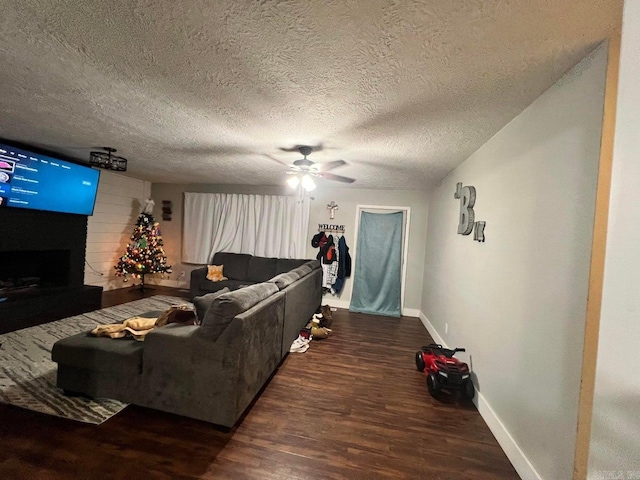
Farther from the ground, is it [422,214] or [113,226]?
[422,214]

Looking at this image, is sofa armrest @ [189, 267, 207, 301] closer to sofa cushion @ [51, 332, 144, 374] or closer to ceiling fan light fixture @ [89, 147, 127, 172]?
ceiling fan light fixture @ [89, 147, 127, 172]

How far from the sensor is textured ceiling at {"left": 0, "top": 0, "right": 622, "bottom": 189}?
1214mm

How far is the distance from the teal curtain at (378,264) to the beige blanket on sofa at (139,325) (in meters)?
3.60

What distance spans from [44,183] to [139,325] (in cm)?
333

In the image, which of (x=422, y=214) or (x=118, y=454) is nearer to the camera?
(x=118, y=454)

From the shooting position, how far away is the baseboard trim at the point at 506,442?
165cm

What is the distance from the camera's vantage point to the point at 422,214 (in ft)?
17.5

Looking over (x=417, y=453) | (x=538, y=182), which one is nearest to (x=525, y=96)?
(x=538, y=182)

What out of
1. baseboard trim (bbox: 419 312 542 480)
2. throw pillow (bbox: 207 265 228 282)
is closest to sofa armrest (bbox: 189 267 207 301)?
throw pillow (bbox: 207 265 228 282)

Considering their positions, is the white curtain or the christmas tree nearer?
the christmas tree

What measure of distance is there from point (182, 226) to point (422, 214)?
5.33 m

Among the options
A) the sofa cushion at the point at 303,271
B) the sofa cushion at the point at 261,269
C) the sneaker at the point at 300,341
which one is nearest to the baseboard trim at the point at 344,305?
the sofa cushion at the point at 261,269

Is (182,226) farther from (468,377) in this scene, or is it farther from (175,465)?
(468,377)

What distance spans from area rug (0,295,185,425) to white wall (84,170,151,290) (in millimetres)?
1864
